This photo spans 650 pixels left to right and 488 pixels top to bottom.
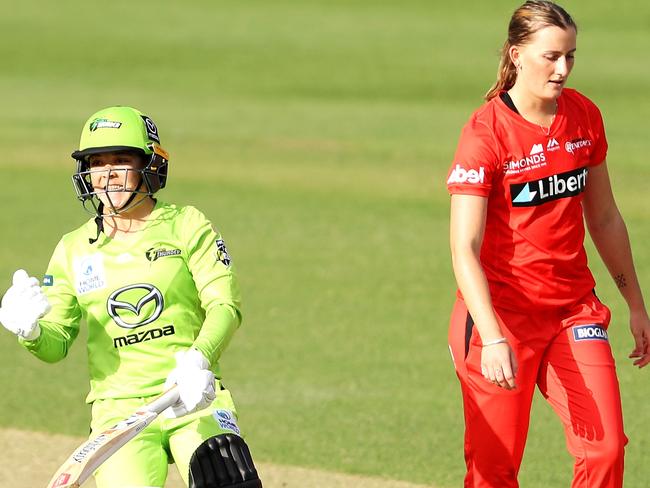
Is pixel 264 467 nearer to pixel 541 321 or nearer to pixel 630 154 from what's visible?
pixel 541 321

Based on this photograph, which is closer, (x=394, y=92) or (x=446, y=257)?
(x=446, y=257)

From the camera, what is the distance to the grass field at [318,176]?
365 inches

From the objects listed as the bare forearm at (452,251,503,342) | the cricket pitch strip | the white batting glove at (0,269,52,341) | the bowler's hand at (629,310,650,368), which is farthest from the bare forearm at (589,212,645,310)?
the white batting glove at (0,269,52,341)

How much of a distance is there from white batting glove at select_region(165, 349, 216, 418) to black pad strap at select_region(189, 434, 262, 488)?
0.74 feet

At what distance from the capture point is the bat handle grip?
5270 millimetres

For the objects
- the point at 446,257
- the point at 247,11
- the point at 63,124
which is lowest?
the point at 446,257

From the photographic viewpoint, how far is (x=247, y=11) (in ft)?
122

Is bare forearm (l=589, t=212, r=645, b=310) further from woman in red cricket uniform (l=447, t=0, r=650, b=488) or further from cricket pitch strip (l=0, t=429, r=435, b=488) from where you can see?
cricket pitch strip (l=0, t=429, r=435, b=488)

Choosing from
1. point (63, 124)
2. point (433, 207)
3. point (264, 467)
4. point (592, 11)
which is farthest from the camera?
point (592, 11)

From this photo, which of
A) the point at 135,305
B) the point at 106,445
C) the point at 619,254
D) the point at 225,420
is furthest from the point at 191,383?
the point at 619,254

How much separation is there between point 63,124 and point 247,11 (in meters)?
15.1

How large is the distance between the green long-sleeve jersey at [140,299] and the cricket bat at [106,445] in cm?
46

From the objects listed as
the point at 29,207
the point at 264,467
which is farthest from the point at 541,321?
the point at 29,207

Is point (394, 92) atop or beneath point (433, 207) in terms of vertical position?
atop
